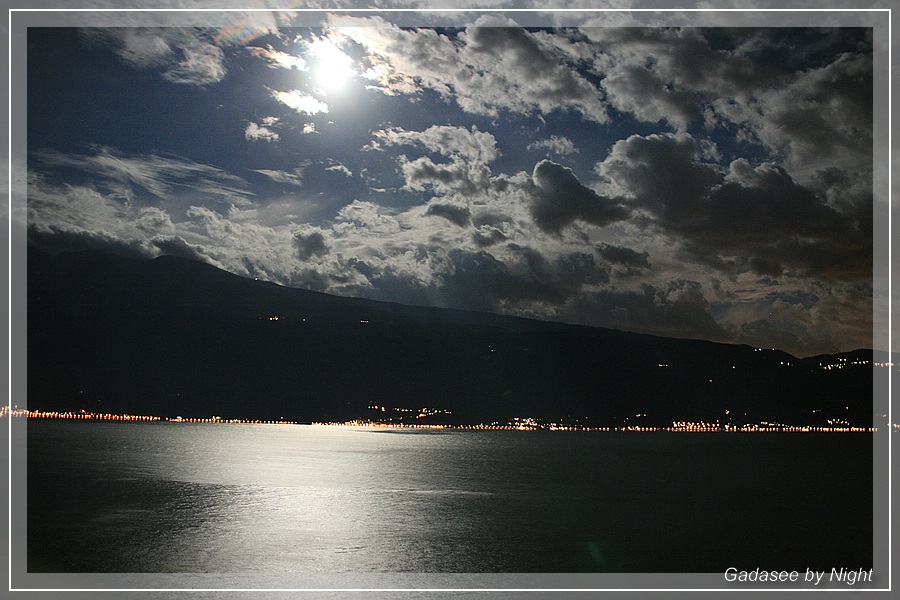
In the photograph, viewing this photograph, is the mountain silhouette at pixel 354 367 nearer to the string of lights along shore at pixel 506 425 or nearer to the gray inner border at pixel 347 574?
the string of lights along shore at pixel 506 425

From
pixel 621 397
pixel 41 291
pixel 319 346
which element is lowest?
pixel 621 397

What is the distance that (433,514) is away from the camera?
13.4 metres

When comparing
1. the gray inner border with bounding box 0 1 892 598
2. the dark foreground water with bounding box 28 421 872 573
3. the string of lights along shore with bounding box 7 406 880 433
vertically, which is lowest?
the string of lights along shore with bounding box 7 406 880 433

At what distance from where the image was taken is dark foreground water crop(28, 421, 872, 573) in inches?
355

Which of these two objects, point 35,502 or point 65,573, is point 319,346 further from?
point 65,573

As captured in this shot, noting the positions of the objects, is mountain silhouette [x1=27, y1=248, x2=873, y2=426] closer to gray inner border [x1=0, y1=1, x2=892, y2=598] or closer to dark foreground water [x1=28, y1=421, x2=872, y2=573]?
dark foreground water [x1=28, y1=421, x2=872, y2=573]

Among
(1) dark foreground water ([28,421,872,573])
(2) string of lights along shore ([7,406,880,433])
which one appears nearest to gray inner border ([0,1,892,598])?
(1) dark foreground water ([28,421,872,573])

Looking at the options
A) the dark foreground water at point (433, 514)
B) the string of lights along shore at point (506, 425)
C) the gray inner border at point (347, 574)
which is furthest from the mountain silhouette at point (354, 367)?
the gray inner border at point (347, 574)

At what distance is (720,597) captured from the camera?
5.87m

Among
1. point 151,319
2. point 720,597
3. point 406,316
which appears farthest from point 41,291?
point 720,597

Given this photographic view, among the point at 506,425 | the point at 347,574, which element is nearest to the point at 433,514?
the point at 347,574

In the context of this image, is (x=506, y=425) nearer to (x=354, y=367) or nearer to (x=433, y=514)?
(x=354, y=367)

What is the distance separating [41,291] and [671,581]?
277 ft

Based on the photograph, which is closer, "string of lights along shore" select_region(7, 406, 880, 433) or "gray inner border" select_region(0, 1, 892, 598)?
"gray inner border" select_region(0, 1, 892, 598)
